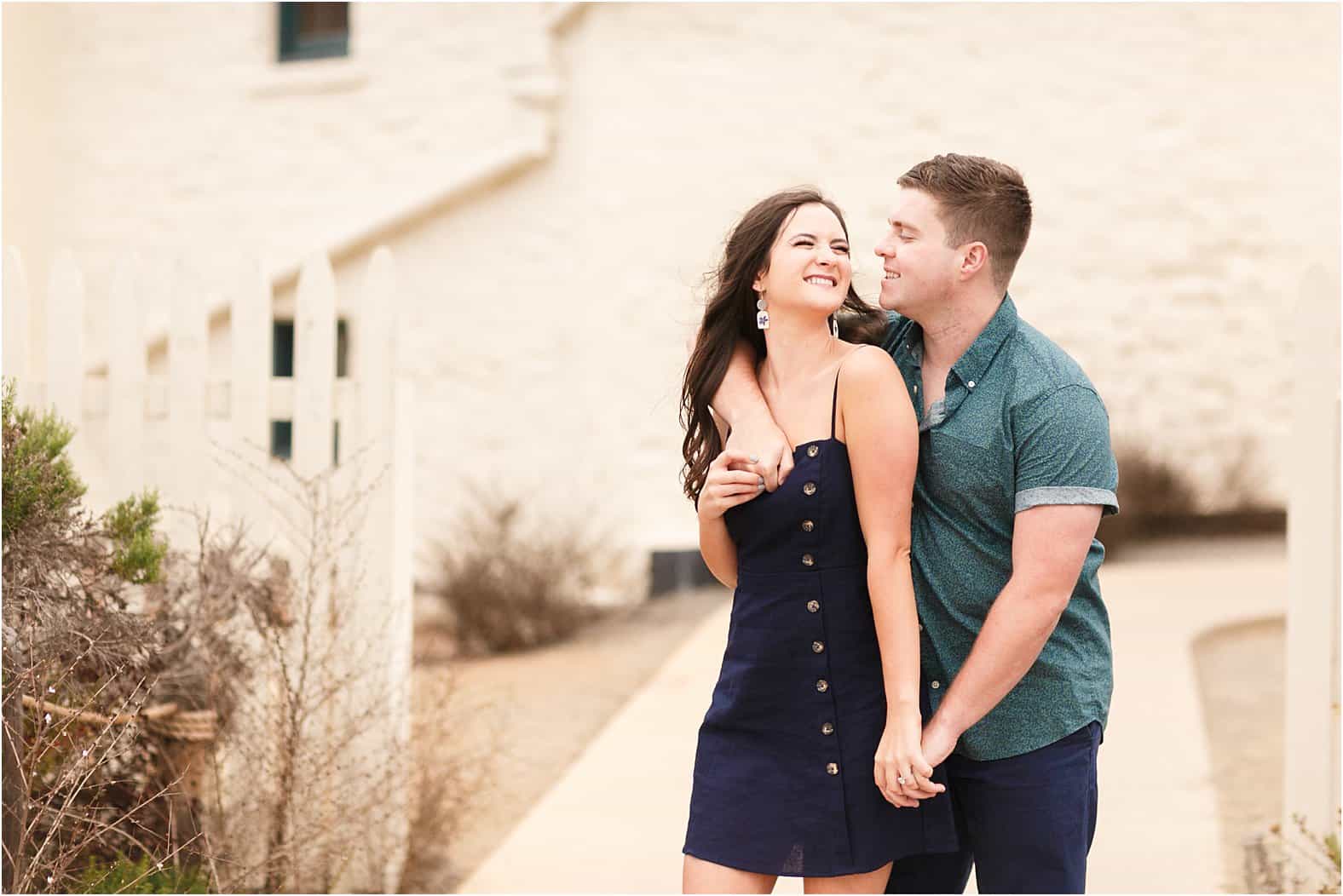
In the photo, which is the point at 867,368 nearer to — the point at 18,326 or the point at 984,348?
the point at 984,348

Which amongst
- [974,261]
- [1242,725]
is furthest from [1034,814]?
[1242,725]

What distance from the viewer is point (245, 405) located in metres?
4.33

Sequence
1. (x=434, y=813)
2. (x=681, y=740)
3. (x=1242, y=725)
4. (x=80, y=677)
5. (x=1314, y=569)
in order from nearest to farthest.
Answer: (x=80, y=677) < (x=1314, y=569) < (x=434, y=813) < (x=681, y=740) < (x=1242, y=725)

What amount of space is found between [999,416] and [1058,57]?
27.9ft

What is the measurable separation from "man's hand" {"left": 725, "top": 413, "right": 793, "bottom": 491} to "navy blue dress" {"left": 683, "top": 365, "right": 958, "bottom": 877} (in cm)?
2

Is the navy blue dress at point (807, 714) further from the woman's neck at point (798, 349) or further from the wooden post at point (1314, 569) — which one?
the wooden post at point (1314, 569)

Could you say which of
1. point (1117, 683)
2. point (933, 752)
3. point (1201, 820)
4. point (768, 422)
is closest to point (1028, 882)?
point (933, 752)

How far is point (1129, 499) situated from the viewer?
10.5m

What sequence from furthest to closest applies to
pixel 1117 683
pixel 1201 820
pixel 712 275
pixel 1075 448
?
pixel 1117 683 → pixel 1201 820 → pixel 712 275 → pixel 1075 448

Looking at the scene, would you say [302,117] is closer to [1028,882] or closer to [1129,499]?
[1129,499]

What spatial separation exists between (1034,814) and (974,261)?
0.98m

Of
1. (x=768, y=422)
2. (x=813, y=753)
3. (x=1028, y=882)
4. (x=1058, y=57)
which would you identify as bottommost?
(x=1028, y=882)

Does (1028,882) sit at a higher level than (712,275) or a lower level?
lower

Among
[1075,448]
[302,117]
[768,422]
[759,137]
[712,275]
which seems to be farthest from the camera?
[302,117]
